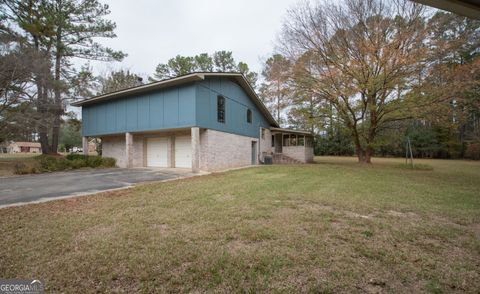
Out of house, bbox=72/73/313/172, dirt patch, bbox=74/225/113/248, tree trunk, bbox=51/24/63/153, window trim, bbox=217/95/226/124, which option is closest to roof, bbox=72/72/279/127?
house, bbox=72/73/313/172

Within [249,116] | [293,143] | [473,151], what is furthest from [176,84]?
[473,151]

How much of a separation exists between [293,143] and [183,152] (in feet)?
43.8

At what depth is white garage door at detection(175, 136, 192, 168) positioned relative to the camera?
14.4 meters

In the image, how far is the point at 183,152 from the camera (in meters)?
14.7

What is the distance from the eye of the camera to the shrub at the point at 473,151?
91.6 ft

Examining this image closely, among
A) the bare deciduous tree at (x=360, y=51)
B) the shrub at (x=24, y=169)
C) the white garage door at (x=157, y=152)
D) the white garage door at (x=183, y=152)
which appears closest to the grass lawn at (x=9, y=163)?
the shrub at (x=24, y=169)

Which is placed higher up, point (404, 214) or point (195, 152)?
point (195, 152)

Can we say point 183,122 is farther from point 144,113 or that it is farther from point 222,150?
point 144,113

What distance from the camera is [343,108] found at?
16.1 metres

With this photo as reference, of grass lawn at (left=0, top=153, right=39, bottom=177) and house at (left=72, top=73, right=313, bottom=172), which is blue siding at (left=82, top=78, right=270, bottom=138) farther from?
grass lawn at (left=0, top=153, right=39, bottom=177)

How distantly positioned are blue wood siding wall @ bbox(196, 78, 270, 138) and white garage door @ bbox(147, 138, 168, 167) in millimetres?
4169

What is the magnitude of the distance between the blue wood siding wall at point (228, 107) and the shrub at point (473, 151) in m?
28.7

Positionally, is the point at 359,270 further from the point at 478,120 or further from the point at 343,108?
the point at 478,120

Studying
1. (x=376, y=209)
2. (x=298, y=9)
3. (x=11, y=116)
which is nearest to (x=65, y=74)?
(x=11, y=116)
